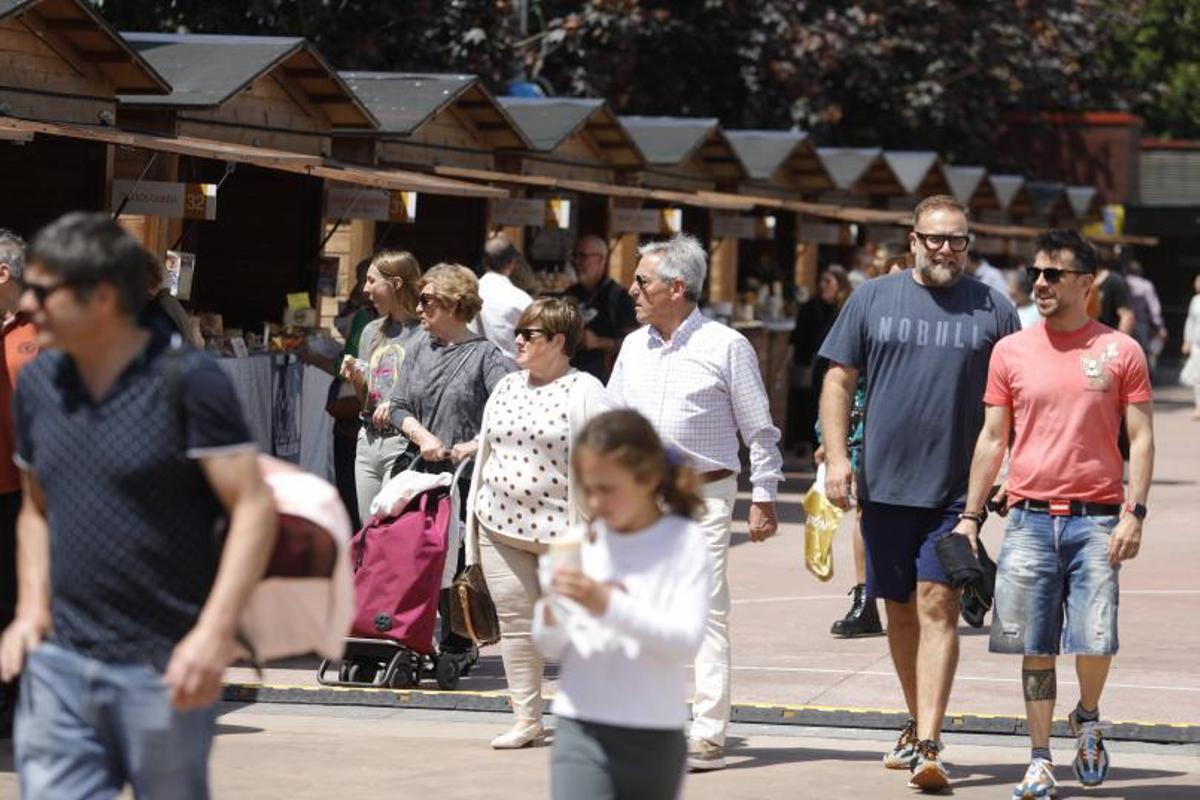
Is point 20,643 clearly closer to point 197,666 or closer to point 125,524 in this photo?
point 125,524

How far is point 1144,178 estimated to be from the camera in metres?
45.6

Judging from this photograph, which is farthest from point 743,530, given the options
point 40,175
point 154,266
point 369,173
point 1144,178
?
point 1144,178

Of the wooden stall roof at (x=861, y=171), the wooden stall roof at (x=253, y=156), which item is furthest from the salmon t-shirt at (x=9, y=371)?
the wooden stall roof at (x=861, y=171)

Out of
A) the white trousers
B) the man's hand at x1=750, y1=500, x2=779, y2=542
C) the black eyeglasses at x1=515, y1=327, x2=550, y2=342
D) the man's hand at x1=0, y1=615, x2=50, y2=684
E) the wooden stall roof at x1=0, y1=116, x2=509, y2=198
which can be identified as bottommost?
the white trousers

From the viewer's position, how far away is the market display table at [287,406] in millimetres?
13148

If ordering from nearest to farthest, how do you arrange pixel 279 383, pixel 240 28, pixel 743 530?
1. pixel 279 383
2. pixel 743 530
3. pixel 240 28

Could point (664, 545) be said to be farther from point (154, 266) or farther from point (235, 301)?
point (235, 301)

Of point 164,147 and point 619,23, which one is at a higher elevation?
point 619,23

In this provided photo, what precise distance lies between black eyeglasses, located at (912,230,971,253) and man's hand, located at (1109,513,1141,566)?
3.59ft

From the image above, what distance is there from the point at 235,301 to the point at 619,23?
15954 millimetres

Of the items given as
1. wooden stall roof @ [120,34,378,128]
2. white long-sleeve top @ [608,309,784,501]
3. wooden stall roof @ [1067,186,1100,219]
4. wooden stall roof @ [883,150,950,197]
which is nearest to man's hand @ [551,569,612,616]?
white long-sleeve top @ [608,309,784,501]

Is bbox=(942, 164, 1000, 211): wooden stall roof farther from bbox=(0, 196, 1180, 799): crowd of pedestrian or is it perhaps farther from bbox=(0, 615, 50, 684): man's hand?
bbox=(0, 615, 50, 684): man's hand

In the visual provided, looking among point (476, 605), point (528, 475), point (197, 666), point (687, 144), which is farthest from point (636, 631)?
point (687, 144)

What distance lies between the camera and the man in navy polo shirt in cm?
474
